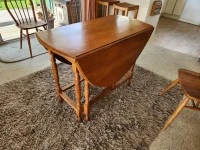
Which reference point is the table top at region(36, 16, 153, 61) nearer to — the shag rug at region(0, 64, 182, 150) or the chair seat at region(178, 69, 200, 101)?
the chair seat at region(178, 69, 200, 101)

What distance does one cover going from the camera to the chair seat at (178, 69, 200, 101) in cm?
121

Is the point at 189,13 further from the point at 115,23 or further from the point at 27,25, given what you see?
the point at 27,25

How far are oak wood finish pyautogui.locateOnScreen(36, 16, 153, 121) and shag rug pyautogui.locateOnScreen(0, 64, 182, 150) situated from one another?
0.52 ft

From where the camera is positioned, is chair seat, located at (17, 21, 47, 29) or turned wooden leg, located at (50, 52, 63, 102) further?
chair seat, located at (17, 21, 47, 29)

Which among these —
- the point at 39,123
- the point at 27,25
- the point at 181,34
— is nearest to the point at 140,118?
the point at 39,123

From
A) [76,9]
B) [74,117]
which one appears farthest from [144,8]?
[74,117]

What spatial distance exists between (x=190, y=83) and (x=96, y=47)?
0.92 meters

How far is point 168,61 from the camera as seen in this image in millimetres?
2525

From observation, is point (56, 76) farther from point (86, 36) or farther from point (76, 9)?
point (76, 9)

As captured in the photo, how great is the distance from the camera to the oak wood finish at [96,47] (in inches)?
40.2

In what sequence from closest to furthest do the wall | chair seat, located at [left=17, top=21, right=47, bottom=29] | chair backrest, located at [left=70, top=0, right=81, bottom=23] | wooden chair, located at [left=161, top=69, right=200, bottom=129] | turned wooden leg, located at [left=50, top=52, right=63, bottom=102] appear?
wooden chair, located at [left=161, top=69, right=200, bottom=129] < turned wooden leg, located at [left=50, top=52, right=63, bottom=102] < chair seat, located at [left=17, top=21, right=47, bottom=29] < the wall < chair backrest, located at [left=70, top=0, right=81, bottom=23]

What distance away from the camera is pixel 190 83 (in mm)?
1348

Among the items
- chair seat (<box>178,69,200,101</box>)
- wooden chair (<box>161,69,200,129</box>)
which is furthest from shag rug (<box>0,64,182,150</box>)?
chair seat (<box>178,69,200,101</box>)

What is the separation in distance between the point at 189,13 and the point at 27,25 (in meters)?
4.09
